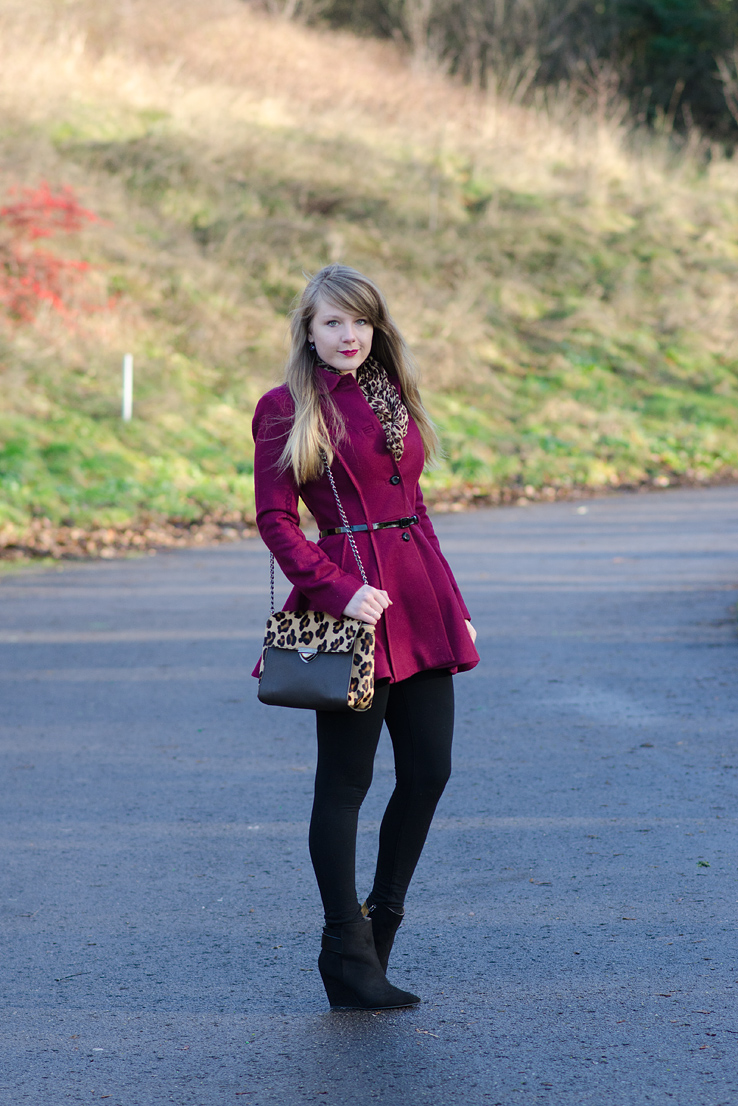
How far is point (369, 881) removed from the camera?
419 centimetres

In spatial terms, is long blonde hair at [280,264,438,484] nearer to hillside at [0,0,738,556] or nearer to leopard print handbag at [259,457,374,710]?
leopard print handbag at [259,457,374,710]

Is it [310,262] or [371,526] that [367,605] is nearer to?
[371,526]

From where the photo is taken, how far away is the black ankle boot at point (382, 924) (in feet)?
10.9

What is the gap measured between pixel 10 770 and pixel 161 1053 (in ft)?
8.81

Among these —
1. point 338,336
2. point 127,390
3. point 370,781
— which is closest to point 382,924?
point 370,781

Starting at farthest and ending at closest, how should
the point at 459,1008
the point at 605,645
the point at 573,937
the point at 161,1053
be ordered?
the point at 605,645 < the point at 573,937 < the point at 459,1008 < the point at 161,1053

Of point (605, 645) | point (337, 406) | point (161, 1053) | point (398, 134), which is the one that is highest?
point (398, 134)

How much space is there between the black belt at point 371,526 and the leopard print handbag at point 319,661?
0.05 feet

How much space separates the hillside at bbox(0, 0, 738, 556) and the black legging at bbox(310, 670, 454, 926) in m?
8.70

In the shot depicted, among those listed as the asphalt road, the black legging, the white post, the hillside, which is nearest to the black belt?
the black legging

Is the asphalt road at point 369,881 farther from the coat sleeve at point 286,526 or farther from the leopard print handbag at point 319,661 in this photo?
the coat sleeve at point 286,526

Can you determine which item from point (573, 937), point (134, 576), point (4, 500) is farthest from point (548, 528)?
point (573, 937)

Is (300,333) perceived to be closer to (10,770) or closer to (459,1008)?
(459,1008)

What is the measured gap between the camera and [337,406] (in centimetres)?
327
